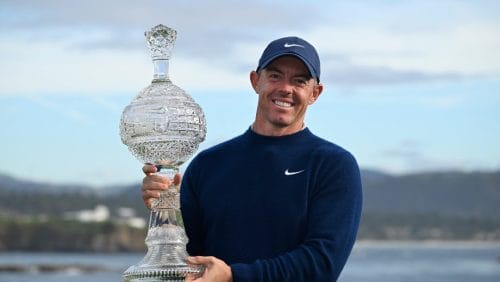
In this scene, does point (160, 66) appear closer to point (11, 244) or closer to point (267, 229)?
point (267, 229)

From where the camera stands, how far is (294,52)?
5.09 metres

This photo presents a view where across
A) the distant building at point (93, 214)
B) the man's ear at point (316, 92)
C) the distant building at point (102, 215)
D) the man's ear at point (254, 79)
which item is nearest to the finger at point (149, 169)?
the man's ear at point (254, 79)

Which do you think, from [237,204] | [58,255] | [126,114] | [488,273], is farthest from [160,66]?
[58,255]

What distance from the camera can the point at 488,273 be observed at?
120438 mm

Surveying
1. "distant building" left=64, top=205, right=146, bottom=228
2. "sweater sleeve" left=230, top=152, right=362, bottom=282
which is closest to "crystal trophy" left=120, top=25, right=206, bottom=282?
"sweater sleeve" left=230, top=152, right=362, bottom=282

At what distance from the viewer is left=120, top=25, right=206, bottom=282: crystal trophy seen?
16.9 ft

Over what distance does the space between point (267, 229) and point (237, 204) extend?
6.3 inches

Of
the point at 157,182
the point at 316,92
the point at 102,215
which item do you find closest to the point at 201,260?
the point at 157,182

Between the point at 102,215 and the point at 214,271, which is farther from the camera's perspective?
the point at 102,215

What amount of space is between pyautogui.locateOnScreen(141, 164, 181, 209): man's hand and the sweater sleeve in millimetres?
441

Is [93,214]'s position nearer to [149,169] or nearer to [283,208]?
[149,169]

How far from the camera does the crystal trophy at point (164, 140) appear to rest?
5.16 metres

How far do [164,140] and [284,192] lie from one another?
0.50 metres

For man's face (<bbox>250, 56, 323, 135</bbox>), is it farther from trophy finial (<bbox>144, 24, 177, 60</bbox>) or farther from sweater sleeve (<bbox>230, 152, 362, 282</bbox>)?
trophy finial (<bbox>144, 24, 177, 60</bbox>)
